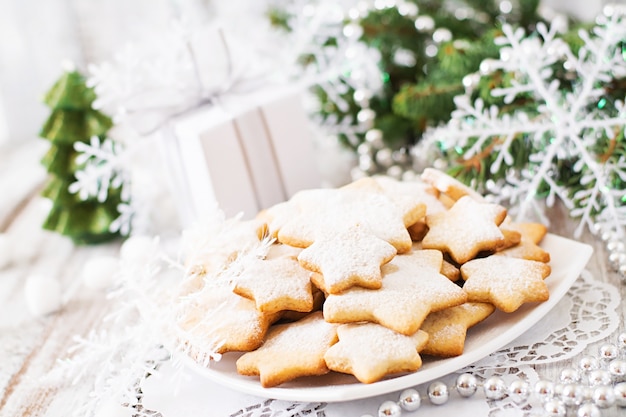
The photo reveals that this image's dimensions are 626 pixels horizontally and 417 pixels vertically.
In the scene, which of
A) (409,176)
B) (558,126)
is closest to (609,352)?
(558,126)

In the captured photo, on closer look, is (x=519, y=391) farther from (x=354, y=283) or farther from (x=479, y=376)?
(x=354, y=283)

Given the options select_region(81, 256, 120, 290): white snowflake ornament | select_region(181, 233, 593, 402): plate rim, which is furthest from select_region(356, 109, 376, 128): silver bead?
select_region(181, 233, 593, 402): plate rim

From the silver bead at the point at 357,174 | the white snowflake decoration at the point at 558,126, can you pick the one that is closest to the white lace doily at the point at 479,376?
the white snowflake decoration at the point at 558,126

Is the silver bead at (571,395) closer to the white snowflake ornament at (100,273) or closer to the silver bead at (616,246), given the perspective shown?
the silver bead at (616,246)

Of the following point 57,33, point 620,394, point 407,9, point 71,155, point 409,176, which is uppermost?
point 57,33

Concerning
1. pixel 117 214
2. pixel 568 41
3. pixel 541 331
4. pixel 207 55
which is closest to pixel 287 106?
pixel 207 55

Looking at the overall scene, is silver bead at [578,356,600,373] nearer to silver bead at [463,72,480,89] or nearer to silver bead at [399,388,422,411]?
silver bead at [399,388,422,411]
